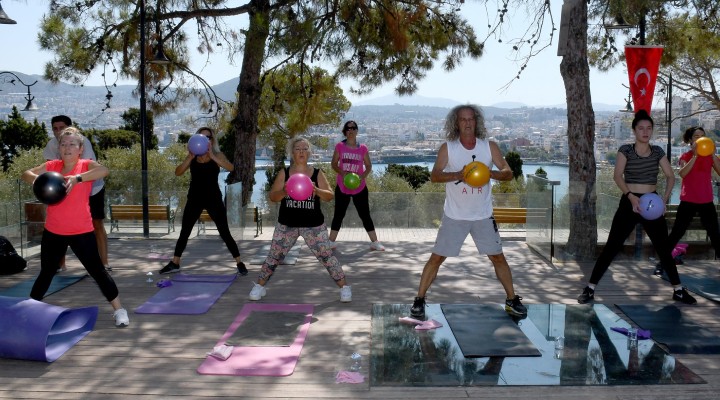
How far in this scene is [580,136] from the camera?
7934 mm

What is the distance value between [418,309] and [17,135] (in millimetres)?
26457

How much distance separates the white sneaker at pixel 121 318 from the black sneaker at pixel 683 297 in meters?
4.44

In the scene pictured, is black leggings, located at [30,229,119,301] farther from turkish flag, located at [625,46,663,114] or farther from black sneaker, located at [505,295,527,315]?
turkish flag, located at [625,46,663,114]

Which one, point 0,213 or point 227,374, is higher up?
point 0,213

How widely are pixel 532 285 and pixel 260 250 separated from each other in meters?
3.31

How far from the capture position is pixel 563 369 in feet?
13.7

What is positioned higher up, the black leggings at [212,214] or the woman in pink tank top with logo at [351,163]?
the woman in pink tank top with logo at [351,163]

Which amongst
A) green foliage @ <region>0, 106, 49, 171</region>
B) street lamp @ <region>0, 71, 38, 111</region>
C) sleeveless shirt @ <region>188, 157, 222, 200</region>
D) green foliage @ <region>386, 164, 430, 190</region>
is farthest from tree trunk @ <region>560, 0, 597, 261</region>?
green foliage @ <region>0, 106, 49, 171</region>

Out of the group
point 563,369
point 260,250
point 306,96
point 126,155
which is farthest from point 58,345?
point 126,155

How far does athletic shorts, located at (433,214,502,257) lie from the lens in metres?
5.14

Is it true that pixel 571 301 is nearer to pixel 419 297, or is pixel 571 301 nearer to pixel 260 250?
pixel 419 297

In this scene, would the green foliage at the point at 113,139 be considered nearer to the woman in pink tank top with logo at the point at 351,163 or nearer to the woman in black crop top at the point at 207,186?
the woman in pink tank top with logo at the point at 351,163

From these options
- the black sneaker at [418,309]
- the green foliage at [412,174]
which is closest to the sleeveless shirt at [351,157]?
the black sneaker at [418,309]

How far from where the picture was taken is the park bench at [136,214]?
31.9 feet
